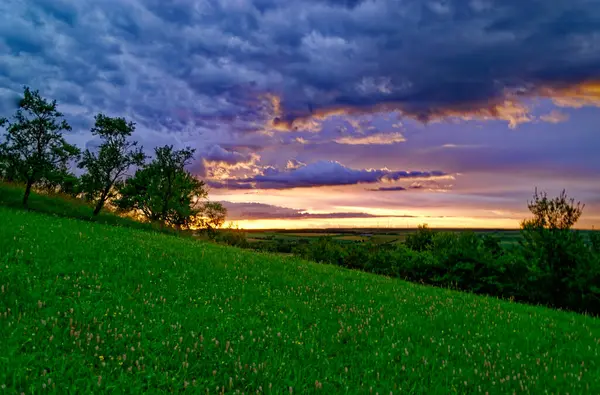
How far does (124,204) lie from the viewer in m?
66.9

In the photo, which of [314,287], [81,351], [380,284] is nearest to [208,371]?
[81,351]

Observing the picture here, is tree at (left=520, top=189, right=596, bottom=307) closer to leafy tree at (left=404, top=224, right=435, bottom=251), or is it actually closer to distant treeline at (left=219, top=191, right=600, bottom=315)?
distant treeline at (left=219, top=191, right=600, bottom=315)

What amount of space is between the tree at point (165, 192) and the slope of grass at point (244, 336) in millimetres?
40631

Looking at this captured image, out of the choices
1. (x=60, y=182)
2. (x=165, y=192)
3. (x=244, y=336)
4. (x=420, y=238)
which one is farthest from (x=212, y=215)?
(x=244, y=336)

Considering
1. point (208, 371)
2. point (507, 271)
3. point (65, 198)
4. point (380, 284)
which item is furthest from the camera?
point (65, 198)

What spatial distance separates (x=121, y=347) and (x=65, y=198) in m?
49.2

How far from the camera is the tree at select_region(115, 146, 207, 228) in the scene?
55.4m

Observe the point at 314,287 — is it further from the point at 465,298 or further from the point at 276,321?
the point at 465,298

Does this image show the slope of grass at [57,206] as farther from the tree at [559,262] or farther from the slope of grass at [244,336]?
the tree at [559,262]

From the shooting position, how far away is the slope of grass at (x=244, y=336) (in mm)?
6891

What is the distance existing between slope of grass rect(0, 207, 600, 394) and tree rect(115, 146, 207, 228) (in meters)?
40.6

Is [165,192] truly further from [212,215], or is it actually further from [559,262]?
[559,262]

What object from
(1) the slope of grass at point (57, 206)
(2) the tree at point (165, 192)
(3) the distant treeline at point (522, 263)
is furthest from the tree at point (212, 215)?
(3) the distant treeline at point (522, 263)

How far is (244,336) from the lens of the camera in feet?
29.6
